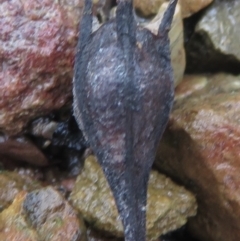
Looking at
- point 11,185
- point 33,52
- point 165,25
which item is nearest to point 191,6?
point 165,25

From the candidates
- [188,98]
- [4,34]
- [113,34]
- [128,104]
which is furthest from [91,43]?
[188,98]

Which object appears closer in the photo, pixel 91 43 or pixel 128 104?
pixel 128 104

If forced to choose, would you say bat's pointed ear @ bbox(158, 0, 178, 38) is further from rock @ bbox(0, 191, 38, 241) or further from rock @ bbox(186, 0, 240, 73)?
rock @ bbox(0, 191, 38, 241)

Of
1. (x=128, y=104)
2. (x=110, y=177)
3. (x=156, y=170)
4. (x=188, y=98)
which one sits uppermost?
(x=128, y=104)

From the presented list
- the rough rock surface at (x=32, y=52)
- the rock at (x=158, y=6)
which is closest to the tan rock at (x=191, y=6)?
the rock at (x=158, y=6)

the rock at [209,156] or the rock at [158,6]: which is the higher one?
the rock at [158,6]

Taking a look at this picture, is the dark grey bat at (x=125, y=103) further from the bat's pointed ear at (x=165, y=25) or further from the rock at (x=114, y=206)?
the rock at (x=114, y=206)

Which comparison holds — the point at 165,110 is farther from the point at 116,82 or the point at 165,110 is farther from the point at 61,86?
the point at 61,86

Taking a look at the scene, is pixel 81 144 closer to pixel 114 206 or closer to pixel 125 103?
pixel 114 206
